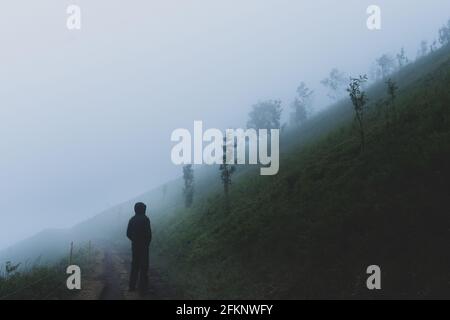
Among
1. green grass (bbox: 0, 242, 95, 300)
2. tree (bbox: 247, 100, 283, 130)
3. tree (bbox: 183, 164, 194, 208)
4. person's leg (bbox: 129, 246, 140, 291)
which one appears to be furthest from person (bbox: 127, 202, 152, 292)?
tree (bbox: 247, 100, 283, 130)

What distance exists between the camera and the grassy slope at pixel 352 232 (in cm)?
1195

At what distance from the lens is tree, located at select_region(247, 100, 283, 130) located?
9175 centimetres

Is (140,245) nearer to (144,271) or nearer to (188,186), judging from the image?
(144,271)

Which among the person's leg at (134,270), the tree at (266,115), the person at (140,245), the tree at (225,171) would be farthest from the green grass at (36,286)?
the tree at (266,115)

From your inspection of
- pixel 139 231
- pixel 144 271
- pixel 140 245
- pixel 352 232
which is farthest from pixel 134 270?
pixel 352 232

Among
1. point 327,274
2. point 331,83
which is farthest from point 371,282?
point 331,83

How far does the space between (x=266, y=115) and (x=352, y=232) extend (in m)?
79.9

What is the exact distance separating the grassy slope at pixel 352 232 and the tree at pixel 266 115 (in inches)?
2631

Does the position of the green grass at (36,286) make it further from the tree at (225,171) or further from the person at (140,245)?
the tree at (225,171)

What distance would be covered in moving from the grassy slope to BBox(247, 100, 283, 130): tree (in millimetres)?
66832

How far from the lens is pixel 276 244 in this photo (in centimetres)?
1698

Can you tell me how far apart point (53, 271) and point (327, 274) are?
11.4 metres

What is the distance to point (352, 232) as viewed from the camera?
14.2 metres
